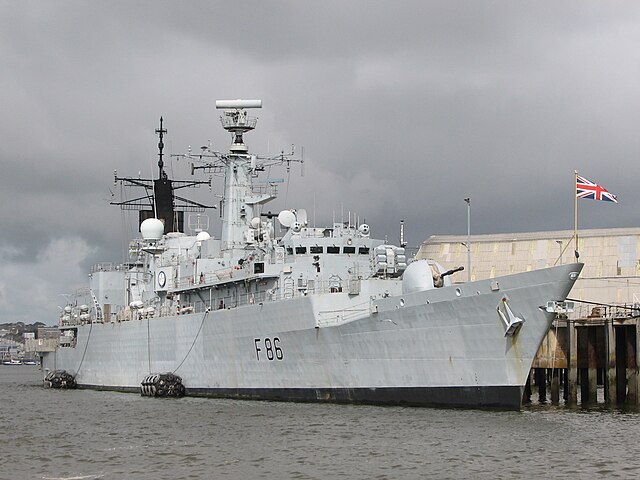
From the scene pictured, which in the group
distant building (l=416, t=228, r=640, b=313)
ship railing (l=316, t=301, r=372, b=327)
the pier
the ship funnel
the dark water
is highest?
the ship funnel

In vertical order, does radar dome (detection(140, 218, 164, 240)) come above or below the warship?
above

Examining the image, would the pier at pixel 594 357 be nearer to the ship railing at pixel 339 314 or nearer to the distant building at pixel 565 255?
the ship railing at pixel 339 314

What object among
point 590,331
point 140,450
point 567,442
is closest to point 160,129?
point 590,331

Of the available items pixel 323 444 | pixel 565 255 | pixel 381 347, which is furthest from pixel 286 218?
pixel 565 255

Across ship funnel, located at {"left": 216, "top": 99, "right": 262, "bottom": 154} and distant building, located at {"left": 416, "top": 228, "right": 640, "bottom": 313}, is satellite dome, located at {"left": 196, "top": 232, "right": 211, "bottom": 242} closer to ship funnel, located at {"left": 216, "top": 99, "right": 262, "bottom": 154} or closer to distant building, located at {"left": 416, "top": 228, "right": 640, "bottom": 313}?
ship funnel, located at {"left": 216, "top": 99, "right": 262, "bottom": 154}

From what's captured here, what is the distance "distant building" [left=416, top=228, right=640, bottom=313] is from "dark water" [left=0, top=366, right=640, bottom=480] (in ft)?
61.9

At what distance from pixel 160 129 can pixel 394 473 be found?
1352 inches

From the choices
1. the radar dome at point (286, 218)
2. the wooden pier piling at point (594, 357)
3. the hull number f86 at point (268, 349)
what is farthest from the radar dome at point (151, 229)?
the wooden pier piling at point (594, 357)

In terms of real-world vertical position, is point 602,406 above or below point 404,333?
below

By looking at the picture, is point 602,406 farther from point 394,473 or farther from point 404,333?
point 394,473

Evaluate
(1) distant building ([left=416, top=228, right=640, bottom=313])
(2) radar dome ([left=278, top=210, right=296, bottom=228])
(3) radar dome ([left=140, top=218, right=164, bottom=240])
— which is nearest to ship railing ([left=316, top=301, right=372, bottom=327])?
Answer: (2) radar dome ([left=278, top=210, right=296, bottom=228])

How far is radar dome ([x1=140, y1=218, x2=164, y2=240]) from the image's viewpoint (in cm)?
4525

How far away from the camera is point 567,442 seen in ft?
73.2

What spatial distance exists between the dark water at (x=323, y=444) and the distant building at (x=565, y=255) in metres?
18.9
